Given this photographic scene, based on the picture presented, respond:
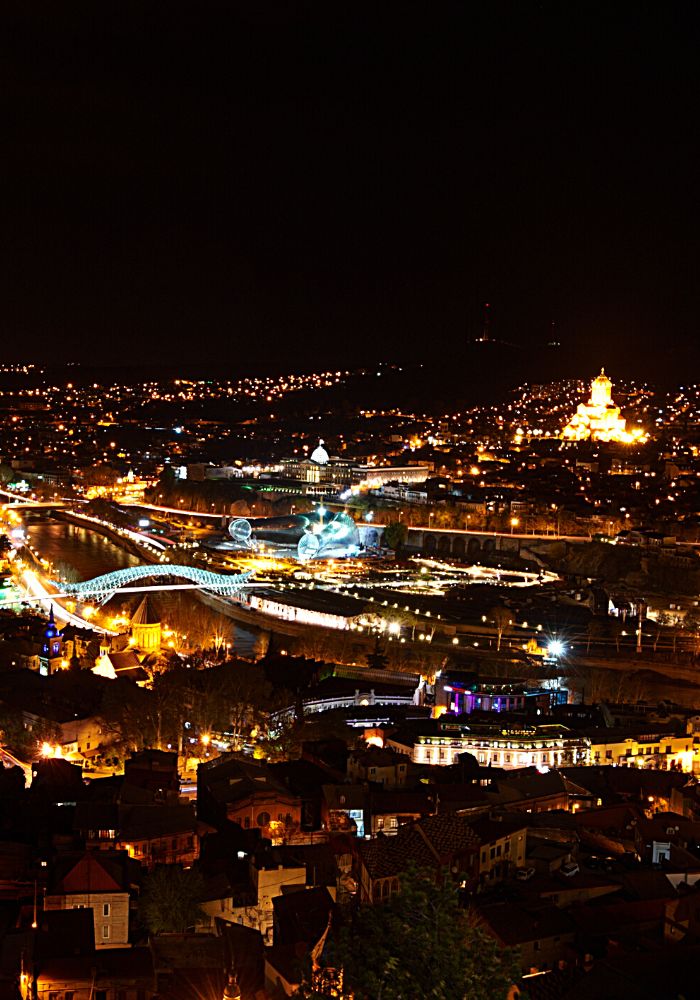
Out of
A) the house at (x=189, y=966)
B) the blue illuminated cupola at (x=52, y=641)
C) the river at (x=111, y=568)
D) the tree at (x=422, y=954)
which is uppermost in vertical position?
the tree at (x=422, y=954)

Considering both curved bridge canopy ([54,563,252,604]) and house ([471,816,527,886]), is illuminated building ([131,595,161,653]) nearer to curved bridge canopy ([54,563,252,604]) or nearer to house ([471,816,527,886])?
curved bridge canopy ([54,563,252,604])

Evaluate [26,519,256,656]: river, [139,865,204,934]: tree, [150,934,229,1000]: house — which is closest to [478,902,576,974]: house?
[150,934,229,1000]: house

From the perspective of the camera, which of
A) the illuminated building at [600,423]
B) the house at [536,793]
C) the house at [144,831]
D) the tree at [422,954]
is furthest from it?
the illuminated building at [600,423]

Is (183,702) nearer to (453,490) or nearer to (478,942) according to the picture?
(478,942)

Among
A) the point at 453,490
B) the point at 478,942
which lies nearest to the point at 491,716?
the point at 478,942

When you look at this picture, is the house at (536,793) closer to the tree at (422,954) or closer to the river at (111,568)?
the tree at (422,954)

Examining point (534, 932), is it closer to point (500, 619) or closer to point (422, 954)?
point (422, 954)

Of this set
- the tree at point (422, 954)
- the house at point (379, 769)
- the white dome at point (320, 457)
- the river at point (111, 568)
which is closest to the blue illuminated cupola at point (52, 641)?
the river at point (111, 568)
